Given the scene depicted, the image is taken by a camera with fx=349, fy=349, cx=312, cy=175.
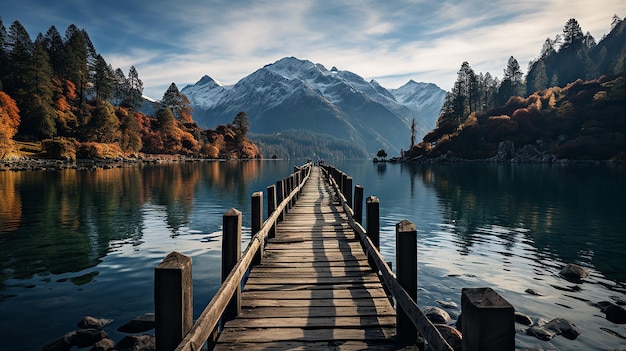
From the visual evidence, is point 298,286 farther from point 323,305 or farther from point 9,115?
point 9,115

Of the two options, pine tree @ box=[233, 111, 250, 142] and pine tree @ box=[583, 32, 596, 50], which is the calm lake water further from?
pine tree @ box=[583, 32, 596, 50]

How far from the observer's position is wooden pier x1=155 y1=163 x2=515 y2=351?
10.0 feet

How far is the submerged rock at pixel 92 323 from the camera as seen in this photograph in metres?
8.35

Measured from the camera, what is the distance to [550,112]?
4011 inches

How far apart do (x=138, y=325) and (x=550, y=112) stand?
397ft

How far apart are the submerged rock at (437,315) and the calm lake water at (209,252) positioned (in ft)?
3.62

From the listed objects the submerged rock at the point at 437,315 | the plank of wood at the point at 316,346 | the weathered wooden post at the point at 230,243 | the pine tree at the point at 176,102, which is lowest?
the submerged rock at the point at 437,315

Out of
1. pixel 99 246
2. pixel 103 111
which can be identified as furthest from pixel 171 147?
pixel 99 246

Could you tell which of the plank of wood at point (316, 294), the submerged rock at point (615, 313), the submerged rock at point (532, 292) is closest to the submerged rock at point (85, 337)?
the plank of wood at point (316, 294)

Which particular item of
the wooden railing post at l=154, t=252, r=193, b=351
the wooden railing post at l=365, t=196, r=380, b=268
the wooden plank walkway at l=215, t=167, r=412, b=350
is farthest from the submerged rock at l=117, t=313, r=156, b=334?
the wooden railing post at l=154, t=252, r=193, b=351

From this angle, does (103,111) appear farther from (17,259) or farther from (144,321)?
(144,321)

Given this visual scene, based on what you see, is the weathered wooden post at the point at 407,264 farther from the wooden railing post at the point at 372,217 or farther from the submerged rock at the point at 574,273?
the submerged rock at the point at 574,273

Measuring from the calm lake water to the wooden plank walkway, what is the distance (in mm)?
3318

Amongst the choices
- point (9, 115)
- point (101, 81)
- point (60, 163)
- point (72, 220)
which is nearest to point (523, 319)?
point (72, 220)
